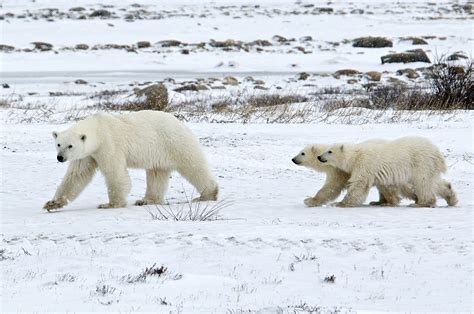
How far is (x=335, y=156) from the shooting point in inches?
306

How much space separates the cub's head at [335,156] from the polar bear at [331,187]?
127 mm

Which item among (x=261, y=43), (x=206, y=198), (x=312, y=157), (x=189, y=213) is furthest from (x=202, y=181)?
(x=261, y=43)

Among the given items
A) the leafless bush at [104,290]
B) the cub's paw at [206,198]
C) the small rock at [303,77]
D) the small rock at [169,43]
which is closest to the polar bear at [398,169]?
the cub's paw at [206,198]

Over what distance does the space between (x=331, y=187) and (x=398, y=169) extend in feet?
2.61

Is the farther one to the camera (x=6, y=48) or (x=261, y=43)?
(x=261, y=43)

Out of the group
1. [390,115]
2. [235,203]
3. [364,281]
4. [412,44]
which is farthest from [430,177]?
[412,44]

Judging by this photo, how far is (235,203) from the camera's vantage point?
8.08 metres

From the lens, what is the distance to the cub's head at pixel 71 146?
7.31 m

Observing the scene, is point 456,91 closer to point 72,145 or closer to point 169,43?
point 72,145

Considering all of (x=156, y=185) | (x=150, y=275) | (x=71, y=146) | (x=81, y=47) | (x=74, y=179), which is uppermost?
(x=71, y=146)

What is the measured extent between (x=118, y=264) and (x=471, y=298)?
2.22 meters

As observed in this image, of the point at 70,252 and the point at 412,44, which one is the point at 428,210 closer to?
the point at 70,252

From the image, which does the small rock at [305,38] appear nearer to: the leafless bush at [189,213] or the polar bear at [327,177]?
the polar bear at [327,177]

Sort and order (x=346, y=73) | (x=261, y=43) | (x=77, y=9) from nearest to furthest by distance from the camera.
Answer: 1. (x=346, y=73)
2. (x=261, y=43)
3. (x=77, y=9)
